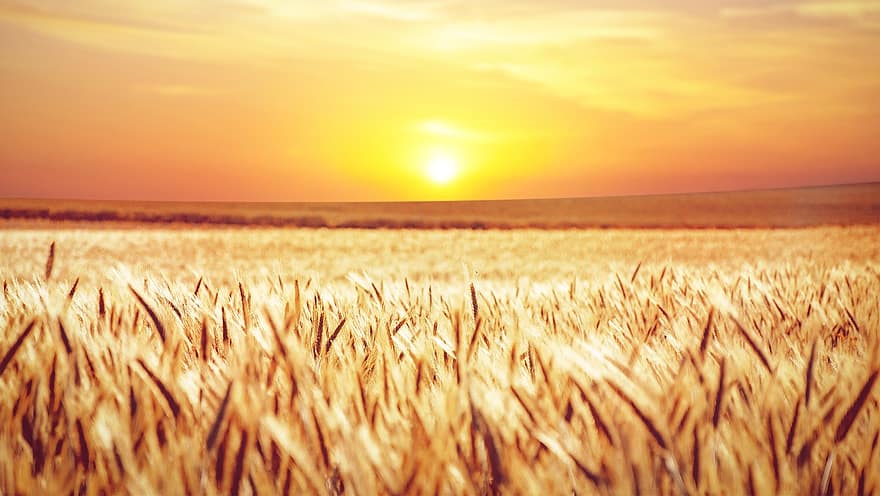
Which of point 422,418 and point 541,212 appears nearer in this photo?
point 422,418

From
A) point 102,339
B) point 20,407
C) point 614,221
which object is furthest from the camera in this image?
point 614,221

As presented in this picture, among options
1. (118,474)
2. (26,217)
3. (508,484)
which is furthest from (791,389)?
(26,217)

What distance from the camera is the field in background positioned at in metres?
28.8

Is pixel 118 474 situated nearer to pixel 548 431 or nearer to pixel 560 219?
pixel 548 431

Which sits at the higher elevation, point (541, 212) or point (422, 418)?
point (422, 418)

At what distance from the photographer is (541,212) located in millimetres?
35375

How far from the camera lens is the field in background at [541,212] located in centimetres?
2881

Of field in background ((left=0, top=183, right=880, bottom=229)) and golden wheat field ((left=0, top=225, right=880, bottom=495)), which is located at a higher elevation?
golden wheat field ((left=0, top=225, right=880, bottom=495))

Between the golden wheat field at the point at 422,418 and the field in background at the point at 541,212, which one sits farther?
the field in background at the point at 541,212

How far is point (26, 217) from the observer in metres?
31.0

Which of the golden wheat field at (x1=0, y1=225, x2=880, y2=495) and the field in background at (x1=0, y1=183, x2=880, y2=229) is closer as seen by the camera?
the golden wheat field at (x1=0, y1=225, x2=880, y2=495)

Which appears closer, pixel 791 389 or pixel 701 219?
pixel 791 389

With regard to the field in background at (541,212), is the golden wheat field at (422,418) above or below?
above

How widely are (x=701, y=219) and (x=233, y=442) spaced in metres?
32.0
